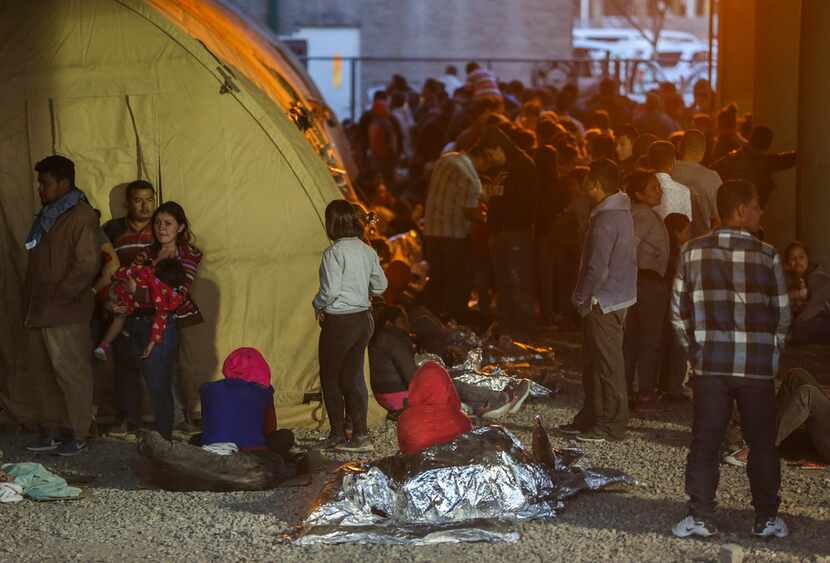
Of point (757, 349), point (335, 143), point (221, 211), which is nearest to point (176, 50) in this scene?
point (221, 211)

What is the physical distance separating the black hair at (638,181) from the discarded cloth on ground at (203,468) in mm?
3327

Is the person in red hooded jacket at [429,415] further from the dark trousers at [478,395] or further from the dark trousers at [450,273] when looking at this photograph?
the dark trousers at [450,273]

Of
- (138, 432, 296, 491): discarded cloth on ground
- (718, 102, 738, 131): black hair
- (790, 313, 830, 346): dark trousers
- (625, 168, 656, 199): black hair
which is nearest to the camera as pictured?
(138, 432, 296, 491): discarded cloth on ground

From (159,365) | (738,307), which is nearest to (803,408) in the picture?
(738,307)

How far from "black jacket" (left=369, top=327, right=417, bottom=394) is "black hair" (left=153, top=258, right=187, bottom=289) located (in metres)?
1.37

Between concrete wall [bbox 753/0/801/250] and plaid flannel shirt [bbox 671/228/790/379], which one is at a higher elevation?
concrete wall [bbox 753/0/801/250]

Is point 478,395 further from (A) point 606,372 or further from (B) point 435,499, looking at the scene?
(B) point 435,499

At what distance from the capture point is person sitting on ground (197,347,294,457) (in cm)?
811

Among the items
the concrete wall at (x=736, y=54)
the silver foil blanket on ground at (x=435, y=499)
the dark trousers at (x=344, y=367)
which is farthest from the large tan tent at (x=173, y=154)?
the concrete wall at (x=736, y=54)

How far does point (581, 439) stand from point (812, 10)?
5.72 metres

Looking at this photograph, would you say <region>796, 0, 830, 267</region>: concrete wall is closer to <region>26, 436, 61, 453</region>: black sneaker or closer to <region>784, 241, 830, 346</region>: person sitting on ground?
<region>784, 241, 830, 346</region>: person sitting on ground

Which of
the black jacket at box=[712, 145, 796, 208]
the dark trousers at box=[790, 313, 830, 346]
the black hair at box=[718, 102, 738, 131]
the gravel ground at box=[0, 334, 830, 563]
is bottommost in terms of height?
the gravel ground at box=[0, 334, 830, 563]

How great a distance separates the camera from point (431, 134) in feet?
67.1

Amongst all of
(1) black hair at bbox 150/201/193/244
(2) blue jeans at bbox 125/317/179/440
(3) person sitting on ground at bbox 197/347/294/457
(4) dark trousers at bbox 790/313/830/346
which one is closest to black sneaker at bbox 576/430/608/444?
(3) person sitting on ground at bbox 197/347/294/457
